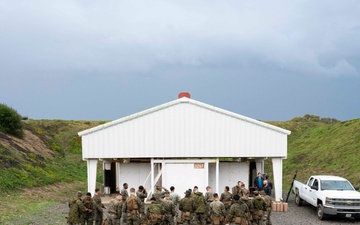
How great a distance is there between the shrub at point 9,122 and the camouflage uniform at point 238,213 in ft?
114

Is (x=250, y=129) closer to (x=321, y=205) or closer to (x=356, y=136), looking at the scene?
(x=321, y=205)

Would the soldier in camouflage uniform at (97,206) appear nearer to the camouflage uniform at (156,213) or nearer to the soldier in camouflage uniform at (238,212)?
the camouflage uniform at (156,213)

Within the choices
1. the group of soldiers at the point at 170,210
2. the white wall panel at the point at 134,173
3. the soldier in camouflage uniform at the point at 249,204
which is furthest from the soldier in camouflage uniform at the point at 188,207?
the white wall panel at the point at 134,173

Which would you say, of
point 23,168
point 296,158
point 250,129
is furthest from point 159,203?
point 296,158

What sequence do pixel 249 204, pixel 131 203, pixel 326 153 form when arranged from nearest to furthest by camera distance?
pixel 131 203 → pixel 249 204 → pixel 326 153

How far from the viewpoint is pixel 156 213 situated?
15461 mm

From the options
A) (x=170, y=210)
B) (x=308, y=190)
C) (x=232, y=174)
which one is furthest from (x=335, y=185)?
(x=170, y=210)

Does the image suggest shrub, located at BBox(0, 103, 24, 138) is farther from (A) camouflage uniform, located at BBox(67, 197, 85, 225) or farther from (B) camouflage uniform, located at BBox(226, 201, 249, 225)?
(B) camouflage uniform, located at BBox(226, 201, 249, 225)

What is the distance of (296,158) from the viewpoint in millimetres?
48844

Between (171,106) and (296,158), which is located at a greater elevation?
(171,106)

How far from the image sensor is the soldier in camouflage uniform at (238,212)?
15.5m

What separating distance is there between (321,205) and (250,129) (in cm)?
603

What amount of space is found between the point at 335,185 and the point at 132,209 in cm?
1098

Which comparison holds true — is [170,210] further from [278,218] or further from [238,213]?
[278,218]
